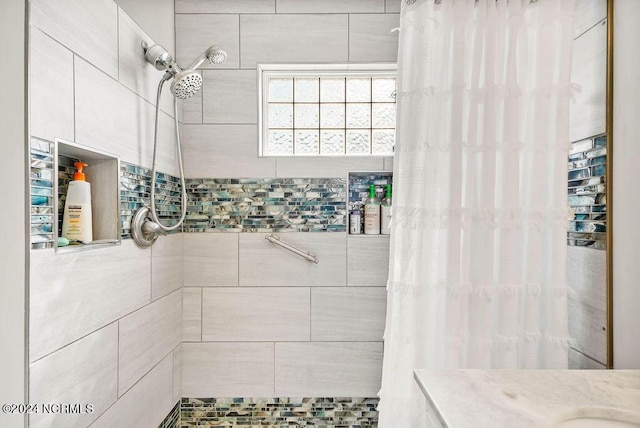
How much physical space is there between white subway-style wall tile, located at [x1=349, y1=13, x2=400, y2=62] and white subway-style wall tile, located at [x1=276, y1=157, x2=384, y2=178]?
1.76 feet

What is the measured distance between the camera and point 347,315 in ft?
6.26

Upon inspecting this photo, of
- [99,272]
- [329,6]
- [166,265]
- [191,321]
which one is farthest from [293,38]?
[191,321]

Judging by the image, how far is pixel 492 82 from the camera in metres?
1.28

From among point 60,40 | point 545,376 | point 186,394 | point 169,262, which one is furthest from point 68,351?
point 545,376

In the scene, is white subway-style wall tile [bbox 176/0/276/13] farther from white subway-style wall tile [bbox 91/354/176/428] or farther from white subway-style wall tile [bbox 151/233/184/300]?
white subway-style wall tile [bbox 91/354/176/428]

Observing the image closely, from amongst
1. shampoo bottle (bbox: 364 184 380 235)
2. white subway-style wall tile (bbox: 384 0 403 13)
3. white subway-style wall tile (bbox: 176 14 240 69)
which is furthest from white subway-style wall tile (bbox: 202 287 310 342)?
white subway-style wall tile (bbox: 384 0 403 13)

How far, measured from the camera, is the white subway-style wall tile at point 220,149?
1.92 m

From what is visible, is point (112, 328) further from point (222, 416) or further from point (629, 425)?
point (629, 425)

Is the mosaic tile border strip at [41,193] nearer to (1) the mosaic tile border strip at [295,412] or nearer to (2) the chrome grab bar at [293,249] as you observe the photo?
(2) the chrome grab bar at [293,249]

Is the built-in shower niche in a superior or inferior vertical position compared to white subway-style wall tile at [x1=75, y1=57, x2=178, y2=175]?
inferior

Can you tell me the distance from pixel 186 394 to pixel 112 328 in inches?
32.7

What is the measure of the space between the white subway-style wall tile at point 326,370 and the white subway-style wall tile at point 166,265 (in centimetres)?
63

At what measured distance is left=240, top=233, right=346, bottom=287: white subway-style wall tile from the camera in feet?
6.28

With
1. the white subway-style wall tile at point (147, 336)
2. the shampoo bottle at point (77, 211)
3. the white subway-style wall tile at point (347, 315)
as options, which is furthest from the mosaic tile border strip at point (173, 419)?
the shampoo bottle at point (77, 211)
